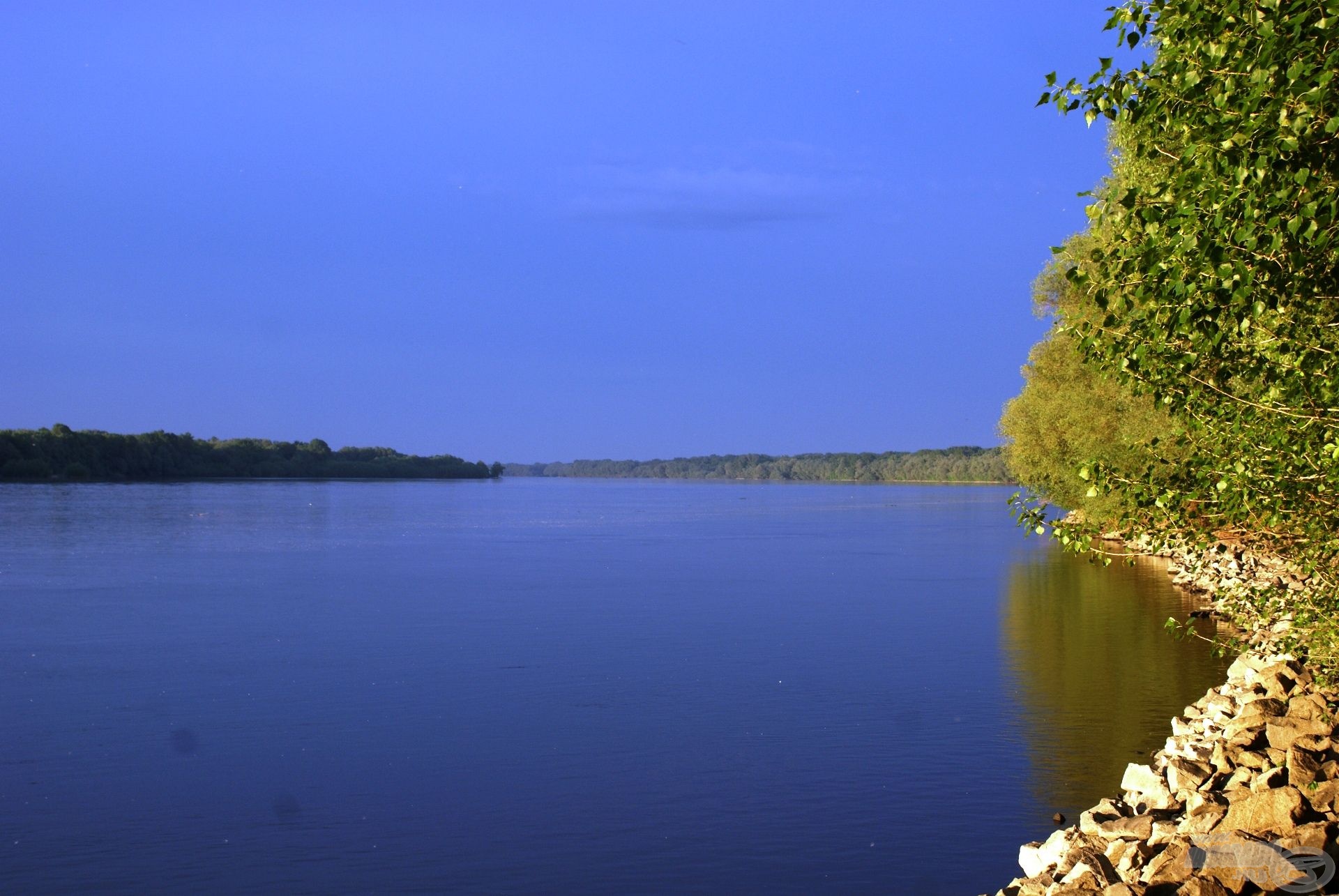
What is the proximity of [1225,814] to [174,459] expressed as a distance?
141082 mm

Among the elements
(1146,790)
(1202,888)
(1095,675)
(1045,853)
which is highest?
(1202,888)

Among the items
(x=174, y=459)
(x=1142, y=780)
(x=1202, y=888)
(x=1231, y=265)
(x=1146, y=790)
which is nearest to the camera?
(x=1231, y=265)

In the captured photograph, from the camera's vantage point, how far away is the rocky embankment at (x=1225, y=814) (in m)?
7.48

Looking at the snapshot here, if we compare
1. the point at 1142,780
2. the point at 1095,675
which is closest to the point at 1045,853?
the point at 1142,780

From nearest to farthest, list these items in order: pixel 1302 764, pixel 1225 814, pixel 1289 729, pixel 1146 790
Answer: pixel 1225 814
pixel 1302 764
pixel 1146 790
pixel 1289 729

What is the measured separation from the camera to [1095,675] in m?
17.8

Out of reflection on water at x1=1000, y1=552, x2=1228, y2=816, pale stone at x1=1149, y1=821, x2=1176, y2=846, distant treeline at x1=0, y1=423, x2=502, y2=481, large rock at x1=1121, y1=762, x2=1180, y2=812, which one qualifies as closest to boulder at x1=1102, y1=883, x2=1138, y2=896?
pale stone at x1=1149, y1=821, x2=1176, y2=846

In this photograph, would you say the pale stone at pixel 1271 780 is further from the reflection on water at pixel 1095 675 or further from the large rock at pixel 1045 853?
the reflection on water at pixel 1095 675

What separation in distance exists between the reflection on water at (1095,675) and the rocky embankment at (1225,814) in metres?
1.00

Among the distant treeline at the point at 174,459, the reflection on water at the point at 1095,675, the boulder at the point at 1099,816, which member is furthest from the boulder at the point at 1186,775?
the distant treeline at the point at 174,459

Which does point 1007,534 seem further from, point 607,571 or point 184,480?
point 184,480

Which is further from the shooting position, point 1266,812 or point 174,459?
point 174,459

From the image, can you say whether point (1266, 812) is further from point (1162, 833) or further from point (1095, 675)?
point (1095, 675)

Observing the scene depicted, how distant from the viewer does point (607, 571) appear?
3494 cm
